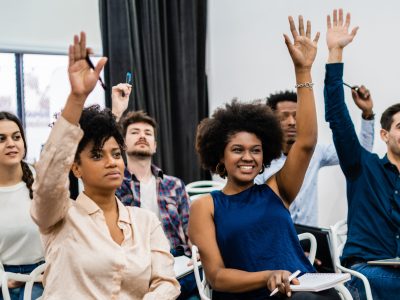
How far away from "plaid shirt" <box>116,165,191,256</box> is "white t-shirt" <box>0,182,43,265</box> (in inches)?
30.5

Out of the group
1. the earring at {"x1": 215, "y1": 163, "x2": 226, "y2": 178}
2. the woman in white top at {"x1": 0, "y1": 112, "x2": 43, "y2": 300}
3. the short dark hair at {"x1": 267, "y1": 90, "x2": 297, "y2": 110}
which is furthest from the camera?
the short dark hair at {"x1": 267, "y1": 90, "x2": 297, "y2": 110}

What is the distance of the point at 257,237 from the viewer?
1.82 meters

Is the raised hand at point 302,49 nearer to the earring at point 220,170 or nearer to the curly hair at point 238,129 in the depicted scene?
the curly hair at point 238,129

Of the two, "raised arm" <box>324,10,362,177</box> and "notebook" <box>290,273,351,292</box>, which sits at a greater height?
"raised arm" <box>324,10,362,177</box>

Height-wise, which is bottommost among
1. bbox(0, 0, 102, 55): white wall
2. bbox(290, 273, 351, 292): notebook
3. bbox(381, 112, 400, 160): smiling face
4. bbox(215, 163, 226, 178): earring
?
bbox(290, 273, 351, 292): notebook

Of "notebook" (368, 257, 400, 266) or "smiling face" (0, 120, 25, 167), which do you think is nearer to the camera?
"notebook" (368, 257, 400, 266)

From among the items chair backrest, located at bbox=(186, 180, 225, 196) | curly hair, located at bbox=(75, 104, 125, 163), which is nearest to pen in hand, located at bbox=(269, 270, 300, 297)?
curly hair, located at bbox=(75, 104, 125, 163)

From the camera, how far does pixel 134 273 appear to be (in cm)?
166

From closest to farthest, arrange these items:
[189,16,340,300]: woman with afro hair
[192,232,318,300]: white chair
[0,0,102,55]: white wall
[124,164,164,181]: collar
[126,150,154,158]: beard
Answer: [189,16,340,300]: woman with afro hair
[192,232,318,300]: white chair
[124,164,164,181]: collar
[126,150,154,158]: beard
[0,0,102,55]: white wall

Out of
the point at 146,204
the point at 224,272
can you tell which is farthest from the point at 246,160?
the point at 146,204

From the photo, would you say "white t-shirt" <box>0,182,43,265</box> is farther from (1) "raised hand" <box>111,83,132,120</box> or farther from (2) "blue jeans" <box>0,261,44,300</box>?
(1) "raised hand" <box>111,83,132,120</box>

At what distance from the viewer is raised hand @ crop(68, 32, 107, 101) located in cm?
147

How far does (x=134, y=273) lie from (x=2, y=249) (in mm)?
1052

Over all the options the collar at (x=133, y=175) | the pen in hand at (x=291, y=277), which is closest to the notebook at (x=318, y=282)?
the pen in hand at (x=291, y=277)
